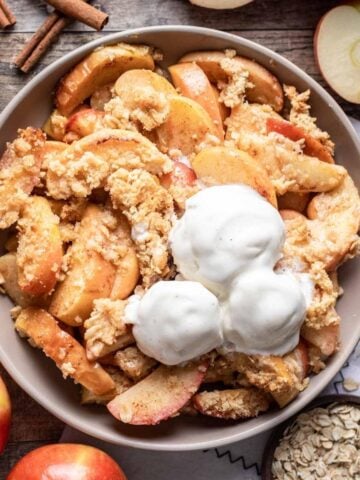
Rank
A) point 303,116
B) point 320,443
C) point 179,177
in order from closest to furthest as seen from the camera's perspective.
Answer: point 179,177 → point 303,116 → point 320,443

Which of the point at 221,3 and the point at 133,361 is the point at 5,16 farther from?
the point at 133,361

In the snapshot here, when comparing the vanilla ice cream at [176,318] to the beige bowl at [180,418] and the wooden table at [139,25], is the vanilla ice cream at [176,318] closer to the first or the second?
the beige bowl at [180,418]

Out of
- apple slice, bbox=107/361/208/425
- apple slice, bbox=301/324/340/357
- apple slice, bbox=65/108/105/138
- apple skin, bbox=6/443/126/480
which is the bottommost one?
apple skin, bbox=6/443/126/480

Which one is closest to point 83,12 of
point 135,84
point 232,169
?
point 135,84

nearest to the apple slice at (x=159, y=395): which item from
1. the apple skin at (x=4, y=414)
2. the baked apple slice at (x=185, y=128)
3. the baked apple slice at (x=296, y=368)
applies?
the baked apple slice at (x=296, y=368)

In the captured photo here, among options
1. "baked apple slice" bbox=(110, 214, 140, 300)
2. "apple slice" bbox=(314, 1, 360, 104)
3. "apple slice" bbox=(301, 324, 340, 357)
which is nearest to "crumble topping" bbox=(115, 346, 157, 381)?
"baked apple slice" bbox=(110, 214, 140, 300)

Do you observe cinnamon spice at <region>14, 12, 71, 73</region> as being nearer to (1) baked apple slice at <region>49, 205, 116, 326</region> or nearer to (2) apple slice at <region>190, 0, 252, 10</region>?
(2) apple slice at <region>190, 0, 252, 10</region>

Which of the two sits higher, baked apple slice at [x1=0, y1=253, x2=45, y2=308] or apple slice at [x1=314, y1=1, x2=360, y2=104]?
apple slice at [x1=314, y1=1, x2=360, y2=104]
